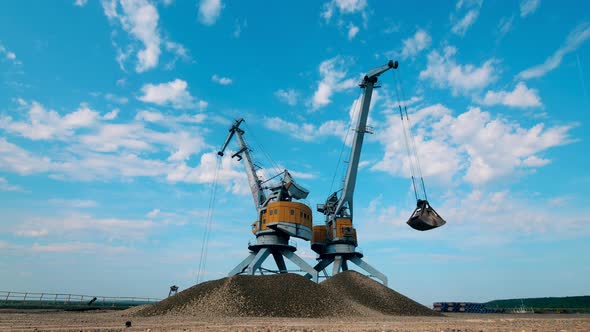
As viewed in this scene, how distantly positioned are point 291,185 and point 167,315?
72.4 feet

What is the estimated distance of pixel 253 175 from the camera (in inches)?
2057

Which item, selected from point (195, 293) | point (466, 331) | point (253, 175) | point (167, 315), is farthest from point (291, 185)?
point (466, 331)

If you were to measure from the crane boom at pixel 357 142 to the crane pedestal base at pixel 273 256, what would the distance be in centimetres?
956

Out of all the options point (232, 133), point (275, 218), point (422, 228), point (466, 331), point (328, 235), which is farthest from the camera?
point (232, 133)

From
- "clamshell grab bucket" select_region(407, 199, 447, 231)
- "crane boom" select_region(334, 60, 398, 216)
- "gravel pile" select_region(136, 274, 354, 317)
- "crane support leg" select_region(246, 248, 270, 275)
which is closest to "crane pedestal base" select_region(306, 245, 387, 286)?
"crane boom" select_region(334, 60, 398, 216)

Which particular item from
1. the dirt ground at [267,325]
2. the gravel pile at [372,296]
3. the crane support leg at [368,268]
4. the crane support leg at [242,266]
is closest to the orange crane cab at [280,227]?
the crane support leg at [242,266]

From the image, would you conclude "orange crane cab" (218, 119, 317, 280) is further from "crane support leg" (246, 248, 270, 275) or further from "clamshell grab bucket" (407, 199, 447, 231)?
"clamshell grab bucket" (407, 199, 447, 231)

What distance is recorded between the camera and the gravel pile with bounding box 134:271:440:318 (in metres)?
26.9

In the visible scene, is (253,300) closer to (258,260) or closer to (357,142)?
(258,260)

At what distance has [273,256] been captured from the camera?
151 feet

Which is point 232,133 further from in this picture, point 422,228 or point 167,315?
point 422,228

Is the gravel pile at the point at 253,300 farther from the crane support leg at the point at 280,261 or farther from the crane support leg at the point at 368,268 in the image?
the crane support leg at the point at 368,268

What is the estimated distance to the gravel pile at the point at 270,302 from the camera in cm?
2688

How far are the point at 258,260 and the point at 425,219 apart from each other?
94.6 feet
